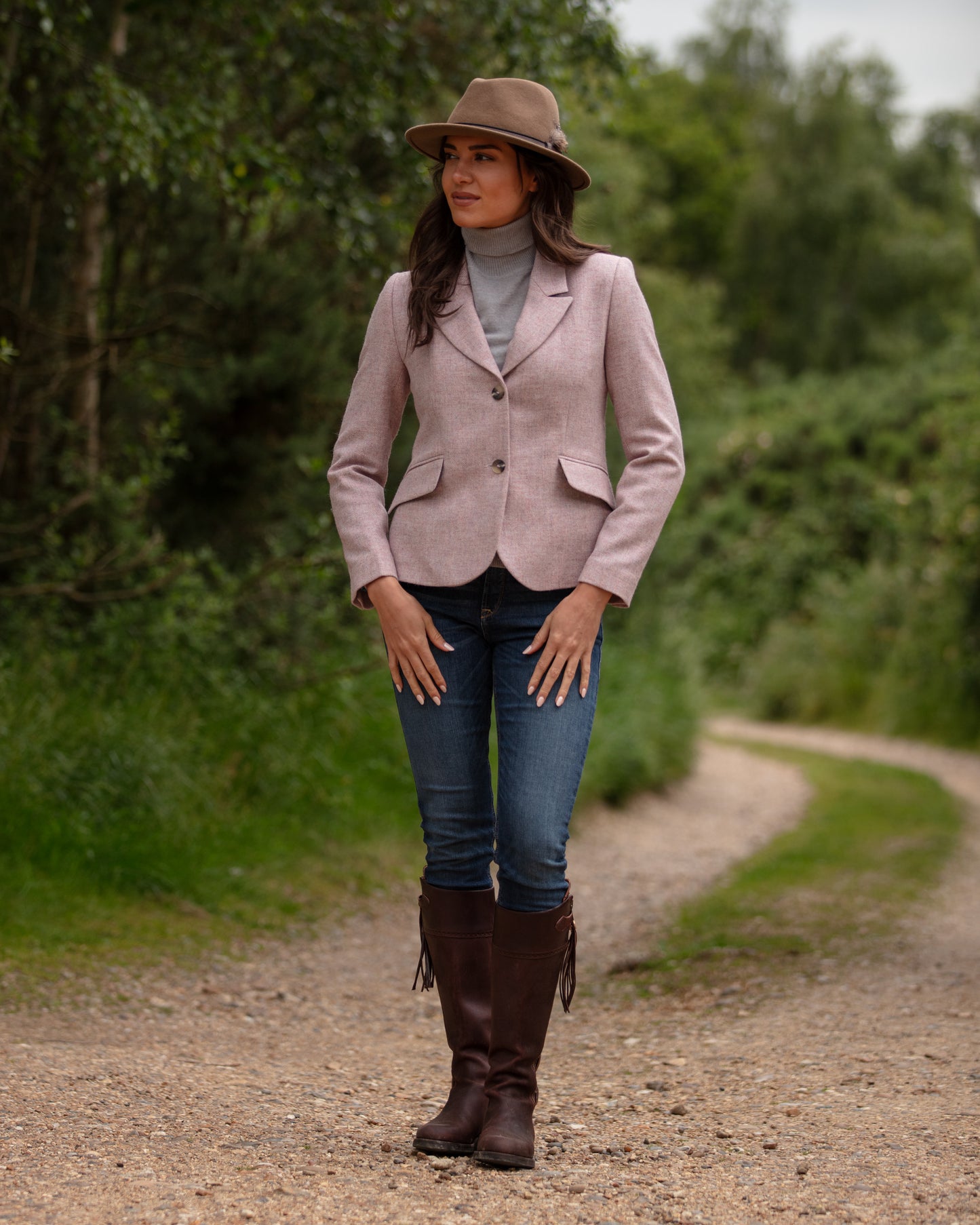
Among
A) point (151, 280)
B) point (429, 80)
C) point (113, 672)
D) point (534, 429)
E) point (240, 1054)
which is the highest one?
point (429, 80)

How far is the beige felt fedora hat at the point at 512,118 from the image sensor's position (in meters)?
2.64

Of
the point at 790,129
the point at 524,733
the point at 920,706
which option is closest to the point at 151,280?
the point at 524,733

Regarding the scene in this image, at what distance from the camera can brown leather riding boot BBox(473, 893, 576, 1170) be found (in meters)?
2.62

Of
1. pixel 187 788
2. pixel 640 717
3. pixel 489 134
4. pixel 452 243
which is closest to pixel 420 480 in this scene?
pixel 452 243

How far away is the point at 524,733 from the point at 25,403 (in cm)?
437

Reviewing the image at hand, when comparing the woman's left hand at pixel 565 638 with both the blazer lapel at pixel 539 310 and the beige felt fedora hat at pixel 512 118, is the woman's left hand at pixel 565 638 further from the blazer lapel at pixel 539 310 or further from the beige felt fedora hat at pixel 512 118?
the beige felt fedora hat at pixel 512 118

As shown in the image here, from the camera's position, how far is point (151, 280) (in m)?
7.20

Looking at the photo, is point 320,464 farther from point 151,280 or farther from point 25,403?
point 151,280

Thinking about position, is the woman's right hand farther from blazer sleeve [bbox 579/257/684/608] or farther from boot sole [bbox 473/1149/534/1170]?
boot sole [bbox 473/1149/534/1170]

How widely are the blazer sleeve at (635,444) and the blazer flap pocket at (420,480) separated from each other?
0.35 meters

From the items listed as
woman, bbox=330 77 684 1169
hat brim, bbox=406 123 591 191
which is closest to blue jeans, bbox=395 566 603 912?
woman, bbox=330 77 684 1169

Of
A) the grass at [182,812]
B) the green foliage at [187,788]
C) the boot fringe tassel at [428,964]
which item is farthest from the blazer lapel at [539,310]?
the green foliage at [187,788]

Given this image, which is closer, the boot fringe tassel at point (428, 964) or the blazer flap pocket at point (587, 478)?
the blazer flap pocket at point (587, 478)

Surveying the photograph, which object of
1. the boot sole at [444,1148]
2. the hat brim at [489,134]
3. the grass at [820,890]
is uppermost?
the hat brim at [489,134]
